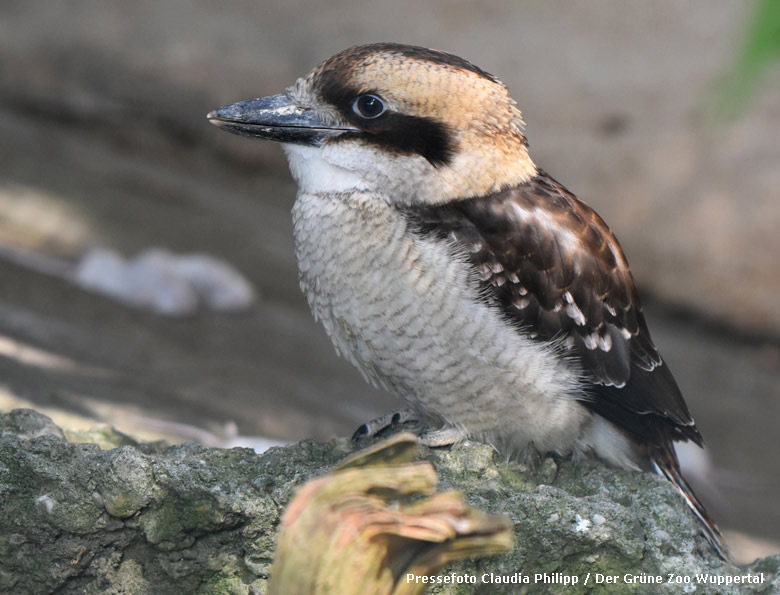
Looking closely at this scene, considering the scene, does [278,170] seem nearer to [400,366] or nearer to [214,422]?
[214,422]

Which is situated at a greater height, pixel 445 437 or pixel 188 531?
pixel 445 437

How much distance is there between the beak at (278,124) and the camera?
292cm

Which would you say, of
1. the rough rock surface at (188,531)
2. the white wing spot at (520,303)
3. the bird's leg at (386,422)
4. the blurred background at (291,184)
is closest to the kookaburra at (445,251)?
the white wing spot at (520,303)

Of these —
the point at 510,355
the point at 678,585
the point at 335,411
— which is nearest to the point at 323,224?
the point at 510,355

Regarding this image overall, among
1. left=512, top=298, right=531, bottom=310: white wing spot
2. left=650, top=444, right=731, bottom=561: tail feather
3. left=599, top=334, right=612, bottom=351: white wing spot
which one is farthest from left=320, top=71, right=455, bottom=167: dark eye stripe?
left=650, top=444, right=731, bottom=561: tail feather

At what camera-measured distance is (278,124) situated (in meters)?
2.93

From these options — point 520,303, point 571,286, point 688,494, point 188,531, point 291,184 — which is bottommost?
point 188,531

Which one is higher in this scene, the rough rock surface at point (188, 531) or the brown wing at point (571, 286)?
the brown wing at point (571, 286)

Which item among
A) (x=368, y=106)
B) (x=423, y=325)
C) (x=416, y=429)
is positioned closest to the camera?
(x=423, y=325)

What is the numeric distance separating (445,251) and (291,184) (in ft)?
19.1

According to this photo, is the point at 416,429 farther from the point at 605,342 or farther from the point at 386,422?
the point at 605,342

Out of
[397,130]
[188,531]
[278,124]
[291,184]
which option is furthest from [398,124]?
[291,184]

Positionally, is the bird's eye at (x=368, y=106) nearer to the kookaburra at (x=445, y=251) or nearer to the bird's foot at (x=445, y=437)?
the kookaburra at (x=445, y=251)

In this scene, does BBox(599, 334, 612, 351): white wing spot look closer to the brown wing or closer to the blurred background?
the brown wing
